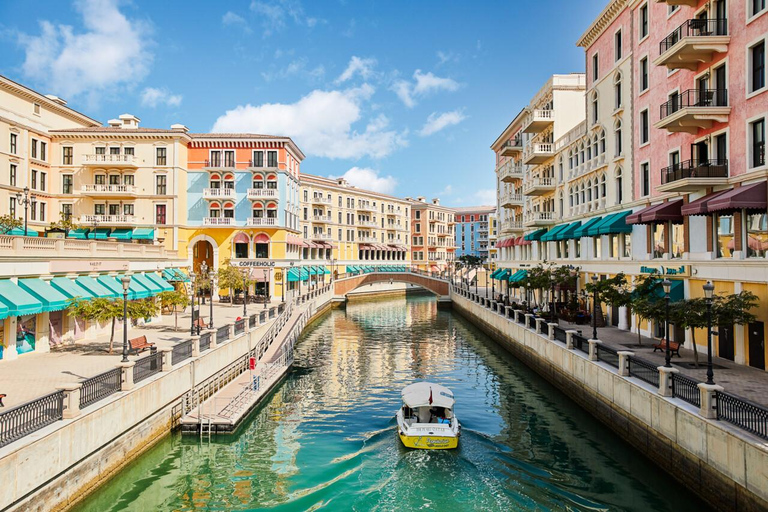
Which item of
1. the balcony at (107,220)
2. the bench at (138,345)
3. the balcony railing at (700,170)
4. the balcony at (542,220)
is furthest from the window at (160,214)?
the balcony railing at (700,170)

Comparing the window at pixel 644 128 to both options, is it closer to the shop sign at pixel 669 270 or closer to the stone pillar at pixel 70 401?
the shop sign at pixel 669 270

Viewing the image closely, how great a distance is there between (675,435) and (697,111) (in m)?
14.4

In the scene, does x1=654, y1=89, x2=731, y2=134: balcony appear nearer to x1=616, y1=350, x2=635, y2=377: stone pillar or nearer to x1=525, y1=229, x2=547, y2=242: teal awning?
x1=616, y1=350, x2=635, y2=377: stone pillar

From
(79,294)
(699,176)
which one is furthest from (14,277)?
(699,176)

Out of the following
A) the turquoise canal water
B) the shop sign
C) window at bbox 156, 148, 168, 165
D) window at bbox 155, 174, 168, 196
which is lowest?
the turquoise canal water

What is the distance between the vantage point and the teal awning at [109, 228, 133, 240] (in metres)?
51.1

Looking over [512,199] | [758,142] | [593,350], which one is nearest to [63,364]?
[593,350]

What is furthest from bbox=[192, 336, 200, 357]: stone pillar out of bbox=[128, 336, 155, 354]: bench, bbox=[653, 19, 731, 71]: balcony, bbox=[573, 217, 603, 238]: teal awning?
bbox=[573, 217, 603, 238]: teal awning

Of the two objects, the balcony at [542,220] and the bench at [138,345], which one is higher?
the balcony at [542,220]

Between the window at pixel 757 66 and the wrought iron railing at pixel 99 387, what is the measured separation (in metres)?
25.6

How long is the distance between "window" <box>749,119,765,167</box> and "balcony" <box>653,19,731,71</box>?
400 centimetres

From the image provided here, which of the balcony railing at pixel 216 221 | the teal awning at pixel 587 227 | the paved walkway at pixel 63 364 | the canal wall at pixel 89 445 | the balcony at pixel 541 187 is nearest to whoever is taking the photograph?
the canal wall at pixel 89 445

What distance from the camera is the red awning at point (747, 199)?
62.4 ft

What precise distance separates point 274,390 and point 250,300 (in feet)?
93.0
